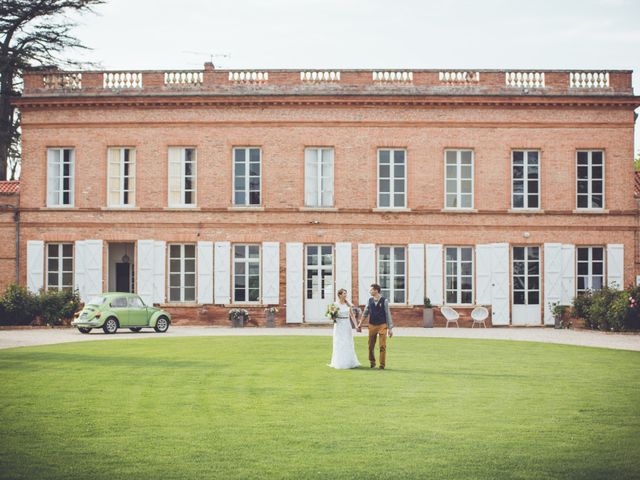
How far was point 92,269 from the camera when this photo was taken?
3284 cm

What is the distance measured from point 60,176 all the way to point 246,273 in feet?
24.8

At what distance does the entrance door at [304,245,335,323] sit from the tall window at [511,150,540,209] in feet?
22.4

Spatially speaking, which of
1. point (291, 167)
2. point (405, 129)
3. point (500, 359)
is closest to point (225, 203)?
point (291, 167)

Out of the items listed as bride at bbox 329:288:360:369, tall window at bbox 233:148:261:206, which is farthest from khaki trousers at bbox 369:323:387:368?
tall window at bbox 233:148:261:206

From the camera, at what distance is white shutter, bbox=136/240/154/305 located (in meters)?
32.7

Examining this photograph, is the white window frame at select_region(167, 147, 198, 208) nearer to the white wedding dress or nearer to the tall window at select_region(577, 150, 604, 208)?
the tall window at select_region(577, 150, 604, 208)

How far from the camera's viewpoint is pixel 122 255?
113 feet

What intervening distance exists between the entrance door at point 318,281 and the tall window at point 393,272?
1.79 metres

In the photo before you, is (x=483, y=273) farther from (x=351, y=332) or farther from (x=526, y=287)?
(x=351, y=332)

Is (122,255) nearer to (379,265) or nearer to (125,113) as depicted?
(125,113)

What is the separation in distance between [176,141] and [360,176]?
21.7 ft

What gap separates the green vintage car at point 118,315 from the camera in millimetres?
27781

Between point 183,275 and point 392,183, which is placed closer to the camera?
point 392,183

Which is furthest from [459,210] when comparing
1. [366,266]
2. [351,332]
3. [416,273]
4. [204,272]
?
[351,332]
